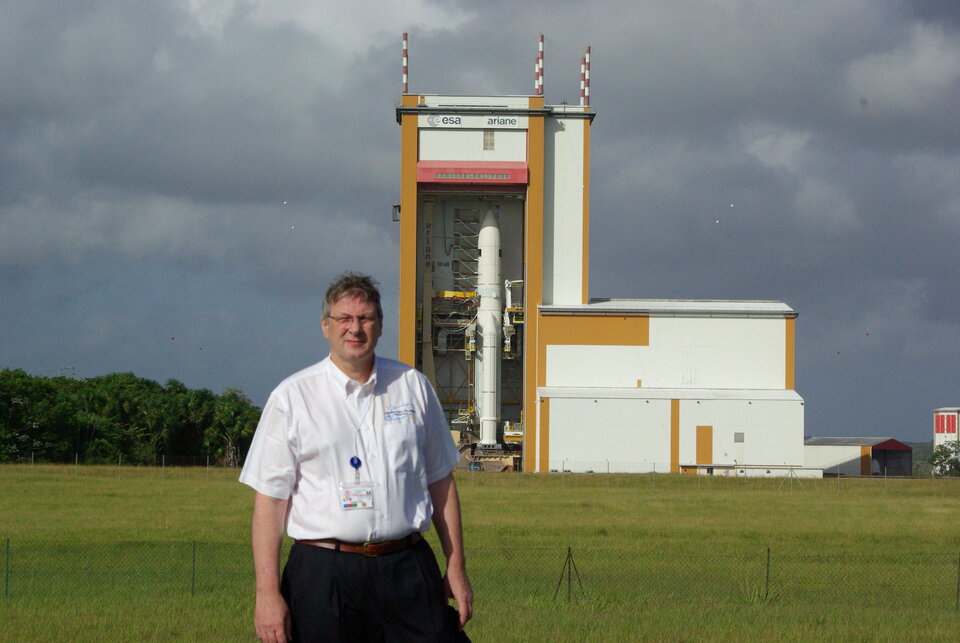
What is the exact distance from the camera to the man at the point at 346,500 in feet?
17.5

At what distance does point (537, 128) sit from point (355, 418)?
48.6 metres

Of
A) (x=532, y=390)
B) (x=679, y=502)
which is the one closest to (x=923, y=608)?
(x=679, y=502)

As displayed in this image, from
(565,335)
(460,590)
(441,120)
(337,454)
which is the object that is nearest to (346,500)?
(337,454)

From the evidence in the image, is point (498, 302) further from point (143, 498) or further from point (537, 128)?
point (143, 498)

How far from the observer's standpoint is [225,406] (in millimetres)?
68375

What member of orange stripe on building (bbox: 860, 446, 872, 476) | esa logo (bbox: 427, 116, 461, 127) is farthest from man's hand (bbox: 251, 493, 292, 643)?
orange stripe on building (bbox: 860, 446, 872, 476)

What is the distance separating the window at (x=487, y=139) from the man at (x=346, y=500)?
47865mm

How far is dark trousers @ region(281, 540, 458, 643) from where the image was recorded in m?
5.35

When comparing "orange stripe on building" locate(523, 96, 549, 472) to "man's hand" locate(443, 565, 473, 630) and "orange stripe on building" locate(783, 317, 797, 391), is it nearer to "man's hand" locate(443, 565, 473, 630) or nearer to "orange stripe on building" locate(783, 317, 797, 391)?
"orange stripe on building" locate(783, 317, 797, 391)

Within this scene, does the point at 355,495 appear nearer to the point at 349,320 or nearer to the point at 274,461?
the point at 274,461

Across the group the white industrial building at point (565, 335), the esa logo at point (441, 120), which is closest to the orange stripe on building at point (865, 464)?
the white industrial building at point (565, 335)

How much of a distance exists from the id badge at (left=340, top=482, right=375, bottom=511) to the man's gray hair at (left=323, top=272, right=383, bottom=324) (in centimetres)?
82

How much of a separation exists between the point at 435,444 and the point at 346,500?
60 centimetres

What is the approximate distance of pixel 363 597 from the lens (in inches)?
213
